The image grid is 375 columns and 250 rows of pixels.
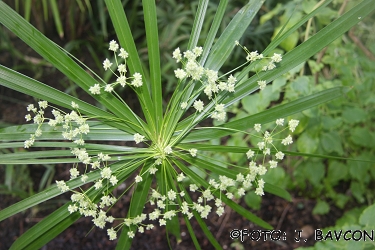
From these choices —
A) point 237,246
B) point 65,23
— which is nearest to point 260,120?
point 237,246

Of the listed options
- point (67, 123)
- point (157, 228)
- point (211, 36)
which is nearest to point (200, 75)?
point (211, 36)

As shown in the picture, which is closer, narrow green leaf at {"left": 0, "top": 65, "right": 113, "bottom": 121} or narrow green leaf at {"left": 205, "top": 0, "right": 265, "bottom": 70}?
narrow green leaf at {"left": 0, "top": 65, "right": 113, "bottom": 121}

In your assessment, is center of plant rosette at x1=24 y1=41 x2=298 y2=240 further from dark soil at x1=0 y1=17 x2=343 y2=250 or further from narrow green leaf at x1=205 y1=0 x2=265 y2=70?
dark soil at x1=0 y1=17 x2=343 y2=250

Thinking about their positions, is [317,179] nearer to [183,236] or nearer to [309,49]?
[183,236]

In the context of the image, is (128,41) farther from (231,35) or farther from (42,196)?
(42,196)

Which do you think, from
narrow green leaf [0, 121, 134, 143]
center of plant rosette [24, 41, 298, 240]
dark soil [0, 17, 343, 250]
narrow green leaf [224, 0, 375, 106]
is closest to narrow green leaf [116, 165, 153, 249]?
center of plant rosette [24, 41, 298, 240]

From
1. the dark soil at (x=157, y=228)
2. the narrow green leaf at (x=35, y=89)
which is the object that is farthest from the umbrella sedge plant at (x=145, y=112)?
the dark soil at (x=157, y=228)

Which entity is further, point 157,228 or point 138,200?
point 157,228

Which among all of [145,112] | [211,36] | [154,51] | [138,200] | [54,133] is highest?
[211,36]

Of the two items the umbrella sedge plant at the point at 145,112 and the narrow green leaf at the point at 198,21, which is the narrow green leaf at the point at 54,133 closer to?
the umbrella sedge plant at the point at 145,112

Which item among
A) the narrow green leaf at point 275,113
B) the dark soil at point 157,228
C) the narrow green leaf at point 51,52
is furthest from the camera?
the dark soil at point 157,228

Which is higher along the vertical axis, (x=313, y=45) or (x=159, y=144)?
(x=313, y=45)

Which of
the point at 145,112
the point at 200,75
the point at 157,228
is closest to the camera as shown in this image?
the point at 200,75
